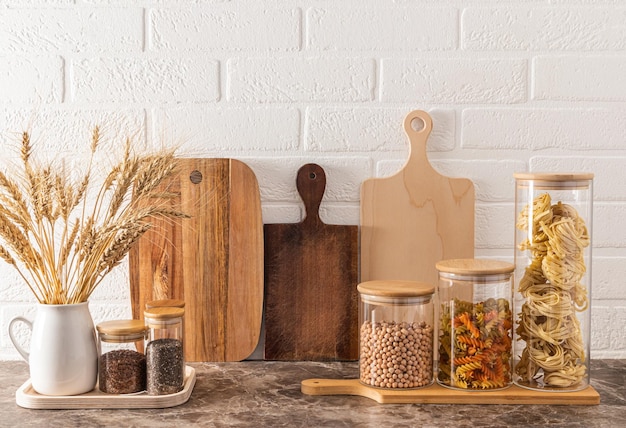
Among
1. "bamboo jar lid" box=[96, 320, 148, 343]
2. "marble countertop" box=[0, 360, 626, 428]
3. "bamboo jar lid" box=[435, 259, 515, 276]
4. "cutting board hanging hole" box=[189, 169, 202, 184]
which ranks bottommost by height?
"marble countertop" box=[0, 360, 626, 428]

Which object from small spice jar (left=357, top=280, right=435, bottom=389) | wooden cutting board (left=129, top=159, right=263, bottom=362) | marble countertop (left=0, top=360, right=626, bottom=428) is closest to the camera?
marble countertop (left=0, top=360, right=626, bottom=428)

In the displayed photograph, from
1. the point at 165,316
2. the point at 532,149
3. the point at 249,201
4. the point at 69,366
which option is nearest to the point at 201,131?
the point at 249,201

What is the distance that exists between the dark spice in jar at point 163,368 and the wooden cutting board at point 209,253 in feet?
0.73

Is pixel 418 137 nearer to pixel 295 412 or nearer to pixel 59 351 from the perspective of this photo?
pixel 295 412

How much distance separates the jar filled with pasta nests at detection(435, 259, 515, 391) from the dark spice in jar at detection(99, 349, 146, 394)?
1.70ft

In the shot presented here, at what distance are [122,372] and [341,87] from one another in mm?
681

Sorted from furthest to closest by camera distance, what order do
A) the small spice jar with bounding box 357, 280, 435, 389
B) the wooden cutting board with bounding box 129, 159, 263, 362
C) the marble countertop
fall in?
the wooden cutting board with bounding box 129, 159, 263, 362 < the small spice jar with bounding box 357, 280, 435, 389 < the marble countertop

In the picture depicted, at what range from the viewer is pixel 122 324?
1277 millimetres

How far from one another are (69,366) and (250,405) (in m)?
0.31

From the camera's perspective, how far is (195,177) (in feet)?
4.85

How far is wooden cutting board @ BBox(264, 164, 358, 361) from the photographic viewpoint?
149cm

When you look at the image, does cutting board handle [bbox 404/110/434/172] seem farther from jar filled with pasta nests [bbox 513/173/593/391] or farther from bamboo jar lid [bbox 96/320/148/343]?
bamboo jar lid [bbox 96/320/148/343]

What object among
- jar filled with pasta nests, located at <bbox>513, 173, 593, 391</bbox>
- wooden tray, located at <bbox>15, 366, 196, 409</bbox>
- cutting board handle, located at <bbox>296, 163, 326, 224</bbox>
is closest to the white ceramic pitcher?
wooden tray, located at <bbox>15, 366, 196, 409</bbox>

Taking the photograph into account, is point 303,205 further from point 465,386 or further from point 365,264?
point 465,386
